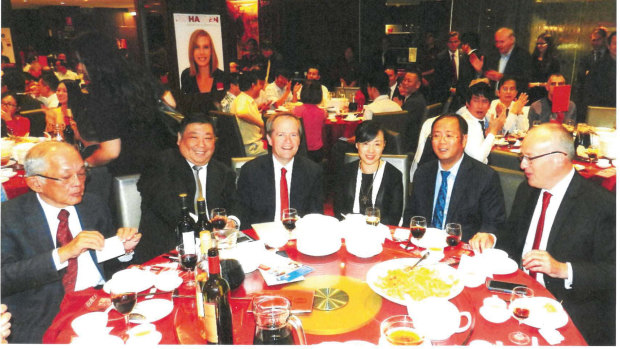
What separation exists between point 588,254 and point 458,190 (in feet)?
2.58

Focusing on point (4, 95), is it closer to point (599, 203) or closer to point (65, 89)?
point (65, 89)

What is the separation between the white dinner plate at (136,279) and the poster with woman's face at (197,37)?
16.4 ft

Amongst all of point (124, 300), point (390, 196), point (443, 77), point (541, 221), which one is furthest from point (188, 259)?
point (443, 77)

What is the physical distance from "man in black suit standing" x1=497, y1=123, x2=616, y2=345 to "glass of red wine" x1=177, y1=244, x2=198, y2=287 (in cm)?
138

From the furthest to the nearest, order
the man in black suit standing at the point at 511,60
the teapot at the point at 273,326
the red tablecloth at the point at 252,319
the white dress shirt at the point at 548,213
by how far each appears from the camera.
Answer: the man in black suit standing at the point at 511,60, the white dress shirt at the point at 548,213, the red tablecloth at the point at 252,319, the teapot at the point at 273,326

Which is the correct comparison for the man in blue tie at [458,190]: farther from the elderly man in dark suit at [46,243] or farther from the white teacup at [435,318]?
the elderly man in dark suit at [46,243]

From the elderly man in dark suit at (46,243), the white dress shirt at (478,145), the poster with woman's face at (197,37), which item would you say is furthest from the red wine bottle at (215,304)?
the poster with woman's face at (197,37)

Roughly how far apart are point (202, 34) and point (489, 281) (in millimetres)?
5737

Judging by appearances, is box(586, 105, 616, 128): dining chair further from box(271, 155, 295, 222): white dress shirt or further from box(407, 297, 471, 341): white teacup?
box(407, 297, 471, 341): white teacup

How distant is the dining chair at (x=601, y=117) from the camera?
489cm

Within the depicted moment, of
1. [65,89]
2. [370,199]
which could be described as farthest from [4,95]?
[370,199]

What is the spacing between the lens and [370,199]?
298 centimetres

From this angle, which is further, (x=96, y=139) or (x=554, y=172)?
(x=96, y=139)

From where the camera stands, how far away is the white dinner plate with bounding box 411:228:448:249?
2.03 metres
